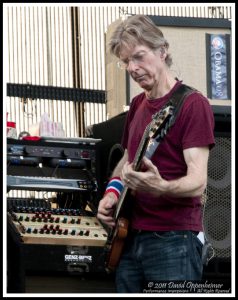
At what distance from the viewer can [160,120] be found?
3922mm

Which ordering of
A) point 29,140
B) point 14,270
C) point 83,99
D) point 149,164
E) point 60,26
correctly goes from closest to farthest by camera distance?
point 149,164 → point 14,270 → point 29,140 → point 83,99 → point 60,26

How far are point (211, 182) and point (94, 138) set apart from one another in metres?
0.86

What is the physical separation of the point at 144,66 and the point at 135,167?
42 cm

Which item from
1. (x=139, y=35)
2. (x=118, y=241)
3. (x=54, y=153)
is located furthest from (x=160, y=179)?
(x=54, y=153)

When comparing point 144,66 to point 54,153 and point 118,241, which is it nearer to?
point 118,241

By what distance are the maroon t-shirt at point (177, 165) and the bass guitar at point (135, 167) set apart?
43mm

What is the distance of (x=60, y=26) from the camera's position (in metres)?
7.77

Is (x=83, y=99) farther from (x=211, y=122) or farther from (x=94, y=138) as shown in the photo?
(x=211, y=122)

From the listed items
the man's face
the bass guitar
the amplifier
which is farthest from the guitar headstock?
the amplifier

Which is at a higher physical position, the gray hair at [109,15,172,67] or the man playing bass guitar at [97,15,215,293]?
the gray hair at [109,15,172,67]

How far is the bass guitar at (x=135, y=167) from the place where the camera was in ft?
12.9

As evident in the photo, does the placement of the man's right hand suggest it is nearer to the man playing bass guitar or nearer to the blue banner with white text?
the man playing bass guitar

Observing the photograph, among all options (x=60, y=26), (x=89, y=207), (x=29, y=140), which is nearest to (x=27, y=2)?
(x=29, y=140)

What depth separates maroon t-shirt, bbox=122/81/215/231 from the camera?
392 cm
